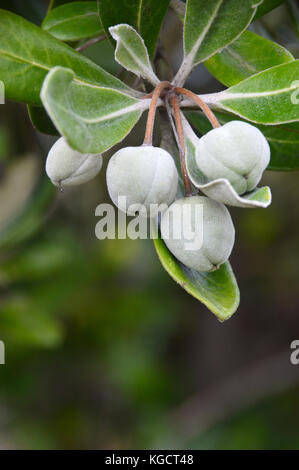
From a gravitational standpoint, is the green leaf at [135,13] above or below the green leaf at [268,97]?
above

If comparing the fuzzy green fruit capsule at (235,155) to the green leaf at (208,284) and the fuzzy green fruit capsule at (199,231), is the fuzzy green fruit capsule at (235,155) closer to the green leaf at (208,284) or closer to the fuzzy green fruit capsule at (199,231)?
the fuzzy green fruit capsule at (199,231)

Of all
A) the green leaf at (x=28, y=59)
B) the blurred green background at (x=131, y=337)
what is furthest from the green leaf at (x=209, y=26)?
the blurred green background at (x=131, y=337)

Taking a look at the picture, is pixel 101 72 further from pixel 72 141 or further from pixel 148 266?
pixel 148 266

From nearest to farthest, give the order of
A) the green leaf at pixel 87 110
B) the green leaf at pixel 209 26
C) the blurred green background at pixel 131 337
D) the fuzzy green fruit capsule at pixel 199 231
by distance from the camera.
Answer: the green leaf at pixel 87 110 → the fuzzy green fruit capsule at pixel 199 231 → the green leaf at pixel 209 26 → the blurred green background at pixel 131 337

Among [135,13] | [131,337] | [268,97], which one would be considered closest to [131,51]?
[135,13]

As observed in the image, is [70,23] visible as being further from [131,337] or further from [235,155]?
[131,337]
